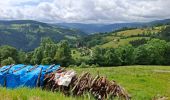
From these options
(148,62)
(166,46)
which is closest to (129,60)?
(148,62)

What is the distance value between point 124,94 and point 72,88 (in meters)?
2.12

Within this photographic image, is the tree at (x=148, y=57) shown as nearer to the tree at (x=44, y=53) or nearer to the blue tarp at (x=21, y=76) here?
the tree at (x=44, y=53)

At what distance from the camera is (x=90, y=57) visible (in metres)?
135

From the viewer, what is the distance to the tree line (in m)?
A: 122

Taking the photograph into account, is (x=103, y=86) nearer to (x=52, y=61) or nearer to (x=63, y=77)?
(x=63, y=77)

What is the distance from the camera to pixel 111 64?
133 metres

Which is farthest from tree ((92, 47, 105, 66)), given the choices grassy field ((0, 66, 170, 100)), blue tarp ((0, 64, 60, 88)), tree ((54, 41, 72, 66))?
blue tarp ((0, 64, 60, 88))

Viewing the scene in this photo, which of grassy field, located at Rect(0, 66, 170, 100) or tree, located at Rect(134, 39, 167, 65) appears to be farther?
tree, located at Rect(134, 39, 167, 65)

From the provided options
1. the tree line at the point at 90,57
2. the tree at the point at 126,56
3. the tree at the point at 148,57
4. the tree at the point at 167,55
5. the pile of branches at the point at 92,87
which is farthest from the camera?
the tree at the point at 167,55

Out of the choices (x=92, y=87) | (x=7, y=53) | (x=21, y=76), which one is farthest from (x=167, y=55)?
(x=92, y=87)

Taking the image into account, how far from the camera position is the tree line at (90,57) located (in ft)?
401

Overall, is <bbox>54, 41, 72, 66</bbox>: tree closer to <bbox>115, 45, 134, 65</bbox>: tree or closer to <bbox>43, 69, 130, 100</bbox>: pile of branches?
<bbox>115, 45, 134, 65</bbox>: tree

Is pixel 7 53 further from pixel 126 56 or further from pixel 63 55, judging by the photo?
pixel 126 56

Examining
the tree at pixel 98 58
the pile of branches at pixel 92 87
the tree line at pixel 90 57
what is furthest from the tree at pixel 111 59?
the pile of branches at pixel 92 87
